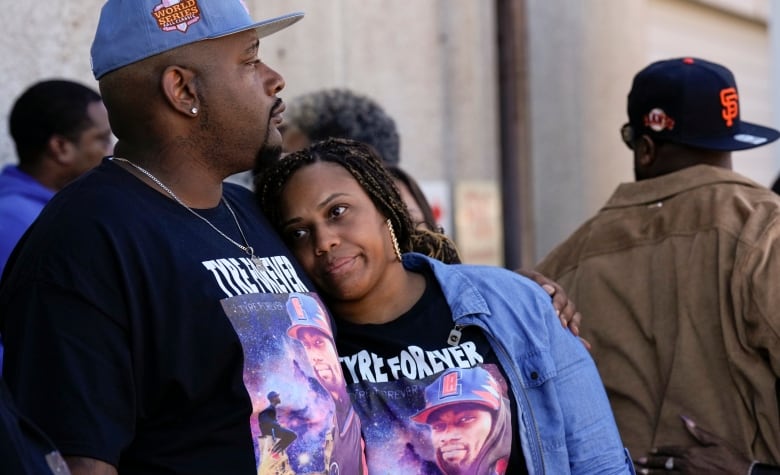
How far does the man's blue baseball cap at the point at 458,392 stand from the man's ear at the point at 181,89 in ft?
2.77

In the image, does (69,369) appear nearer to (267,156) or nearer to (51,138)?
(267,156)

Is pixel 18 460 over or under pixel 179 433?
over

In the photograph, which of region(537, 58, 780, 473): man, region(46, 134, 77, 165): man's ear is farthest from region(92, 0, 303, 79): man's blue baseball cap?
region(46, 134, 77, 165): man's ear

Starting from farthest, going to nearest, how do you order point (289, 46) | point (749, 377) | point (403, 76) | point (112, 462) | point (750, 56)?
point (750, 56) → point (403, 76) → point (289, 46) → point (749, 377) → point (112, 462)

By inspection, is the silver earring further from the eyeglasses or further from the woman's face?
the eyeglasses

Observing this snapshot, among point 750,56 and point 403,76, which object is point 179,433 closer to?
point 403,76

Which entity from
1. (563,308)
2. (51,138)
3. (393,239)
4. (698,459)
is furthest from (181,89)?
(51,138)

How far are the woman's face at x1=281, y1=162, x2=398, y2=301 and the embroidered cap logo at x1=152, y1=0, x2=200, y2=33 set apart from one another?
59cm

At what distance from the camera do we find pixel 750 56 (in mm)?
9641

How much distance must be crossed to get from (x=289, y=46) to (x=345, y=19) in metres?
0.45

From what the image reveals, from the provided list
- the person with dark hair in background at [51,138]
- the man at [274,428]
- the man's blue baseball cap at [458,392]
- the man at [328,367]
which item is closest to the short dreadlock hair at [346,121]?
the person with dark hair in background at [51,138]

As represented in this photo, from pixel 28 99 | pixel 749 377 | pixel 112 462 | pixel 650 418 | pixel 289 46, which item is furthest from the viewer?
pixel 289 46

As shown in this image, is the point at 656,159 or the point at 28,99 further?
the point at 28,99

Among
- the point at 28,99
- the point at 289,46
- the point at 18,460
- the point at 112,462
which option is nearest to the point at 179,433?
the point at 112,462
